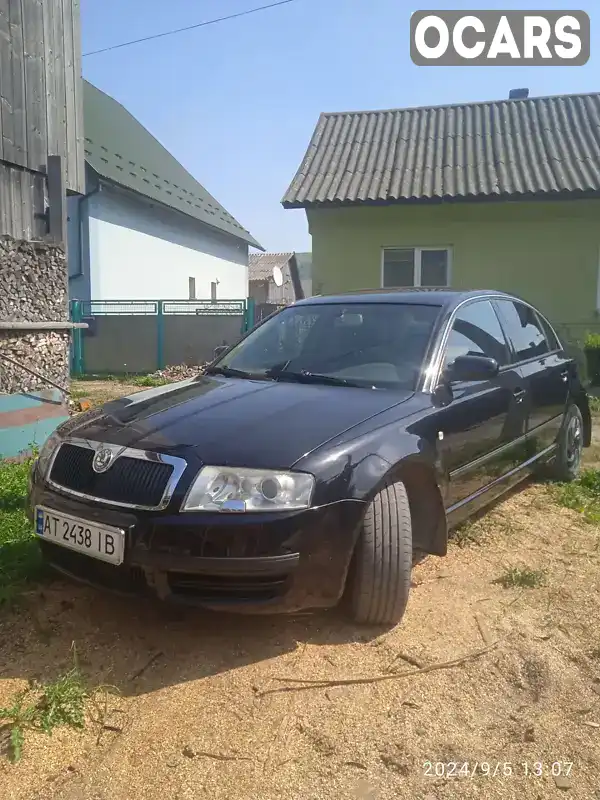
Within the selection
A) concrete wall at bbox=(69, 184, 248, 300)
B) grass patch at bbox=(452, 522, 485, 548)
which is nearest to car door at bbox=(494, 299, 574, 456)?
grass patch at bbox=(452, 522, 485, 548)

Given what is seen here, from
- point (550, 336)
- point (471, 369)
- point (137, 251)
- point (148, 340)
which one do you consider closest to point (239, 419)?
point (471, 369)

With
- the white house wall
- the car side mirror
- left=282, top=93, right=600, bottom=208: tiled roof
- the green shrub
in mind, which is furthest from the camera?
the white house wall

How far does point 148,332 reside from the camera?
47.9 ft

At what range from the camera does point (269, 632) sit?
2742mm

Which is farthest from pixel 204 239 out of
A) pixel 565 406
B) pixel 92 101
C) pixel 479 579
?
pixel 479 579

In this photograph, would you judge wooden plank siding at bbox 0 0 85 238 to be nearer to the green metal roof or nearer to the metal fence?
the metal fence

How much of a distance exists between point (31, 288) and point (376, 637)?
4635 mm

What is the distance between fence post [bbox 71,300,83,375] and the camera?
14.6 m

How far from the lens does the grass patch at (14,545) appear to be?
3154mm

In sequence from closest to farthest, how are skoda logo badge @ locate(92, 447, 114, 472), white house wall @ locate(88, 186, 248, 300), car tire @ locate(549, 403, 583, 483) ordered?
skoda logo badge @ locate(92, 447, 114, 472), car tire @ locate(549, 403, 583, 483), white house wall @ locate(88, 186, 248, 300)

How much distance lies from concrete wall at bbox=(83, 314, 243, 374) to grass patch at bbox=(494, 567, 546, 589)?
1108 cm

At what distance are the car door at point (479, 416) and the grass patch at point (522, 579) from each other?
45 cm

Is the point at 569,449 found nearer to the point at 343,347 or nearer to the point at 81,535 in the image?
the point at 343,347

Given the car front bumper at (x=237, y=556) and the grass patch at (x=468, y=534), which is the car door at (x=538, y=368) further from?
the car front bumper at (x=237, y=556)
